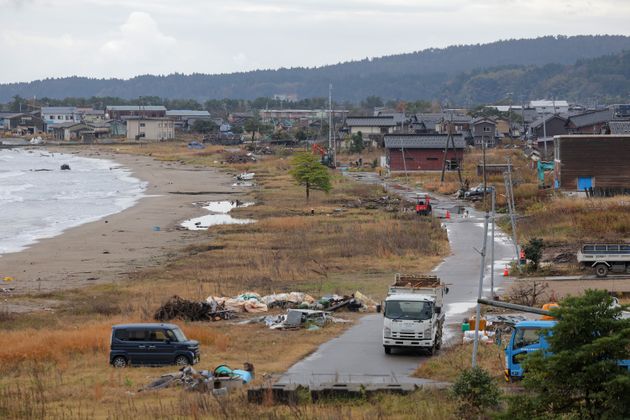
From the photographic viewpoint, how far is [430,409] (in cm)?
1852

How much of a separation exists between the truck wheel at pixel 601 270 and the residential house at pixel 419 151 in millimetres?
59146

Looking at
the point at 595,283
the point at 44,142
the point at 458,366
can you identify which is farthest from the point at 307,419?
the point at 44,142

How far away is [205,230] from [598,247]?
2555cm

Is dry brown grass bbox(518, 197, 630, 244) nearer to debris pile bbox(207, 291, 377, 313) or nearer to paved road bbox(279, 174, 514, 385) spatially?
paved road bbox(279, 174, 514, 385)

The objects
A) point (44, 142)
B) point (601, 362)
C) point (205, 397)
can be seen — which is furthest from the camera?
point (44, 142)

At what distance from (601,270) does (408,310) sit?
47.5 feet

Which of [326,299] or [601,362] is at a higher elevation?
[601,362]

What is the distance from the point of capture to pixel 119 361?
80.1ft

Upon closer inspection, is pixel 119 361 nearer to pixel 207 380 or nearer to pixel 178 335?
pixel 178 335

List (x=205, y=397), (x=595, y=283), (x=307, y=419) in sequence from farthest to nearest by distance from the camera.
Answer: (x=595, y=283)
(x=205, y=397)
(x=307, y=419)

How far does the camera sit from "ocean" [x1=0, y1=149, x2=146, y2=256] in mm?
61406

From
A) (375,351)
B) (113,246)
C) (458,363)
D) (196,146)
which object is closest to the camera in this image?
(458,363)

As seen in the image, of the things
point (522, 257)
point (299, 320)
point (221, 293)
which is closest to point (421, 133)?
point (522, 257)

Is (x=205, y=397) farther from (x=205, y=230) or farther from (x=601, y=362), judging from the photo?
(x=205, y=230)
